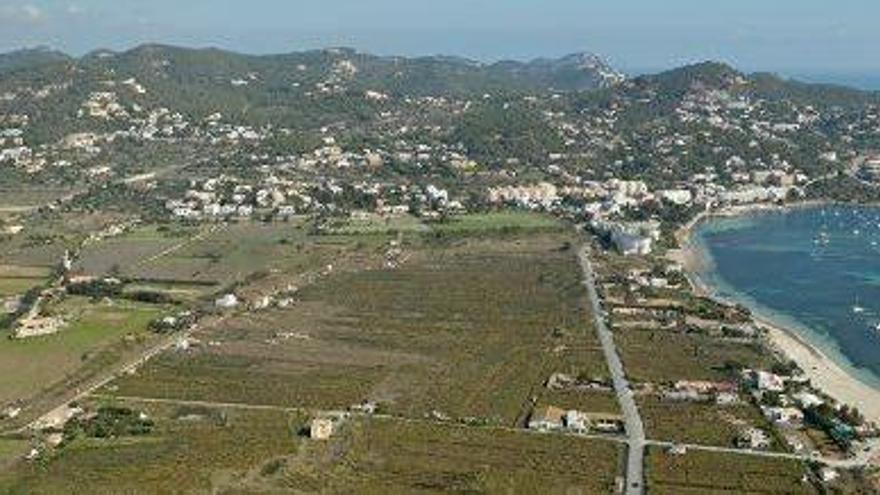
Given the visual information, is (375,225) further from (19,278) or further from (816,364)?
(816,364)

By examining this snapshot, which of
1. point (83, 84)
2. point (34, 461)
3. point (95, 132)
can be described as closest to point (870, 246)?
point (34, 461)

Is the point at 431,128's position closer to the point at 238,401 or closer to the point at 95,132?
the point at 95,132

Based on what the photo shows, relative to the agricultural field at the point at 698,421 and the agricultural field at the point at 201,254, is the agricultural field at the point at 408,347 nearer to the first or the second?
the agricultural field at the point at 698,421

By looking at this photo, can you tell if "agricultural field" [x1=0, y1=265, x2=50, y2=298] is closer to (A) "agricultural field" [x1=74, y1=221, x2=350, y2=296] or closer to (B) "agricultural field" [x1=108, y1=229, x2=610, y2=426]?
(A) "agricultural field" [x1=74, y1=221, x2=350, y2=296]

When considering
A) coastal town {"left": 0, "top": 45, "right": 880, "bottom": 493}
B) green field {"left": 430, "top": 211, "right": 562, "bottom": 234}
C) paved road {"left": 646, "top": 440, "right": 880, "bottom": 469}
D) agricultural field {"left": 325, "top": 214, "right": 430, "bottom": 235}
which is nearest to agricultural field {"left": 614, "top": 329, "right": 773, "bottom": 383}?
coastal town {"left": 0, "top": 45, "right": 880, "bottom": 493}

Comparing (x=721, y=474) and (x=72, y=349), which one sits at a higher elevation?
(x=72, y=349)

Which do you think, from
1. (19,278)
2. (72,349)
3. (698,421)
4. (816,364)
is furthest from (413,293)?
(698,421)
